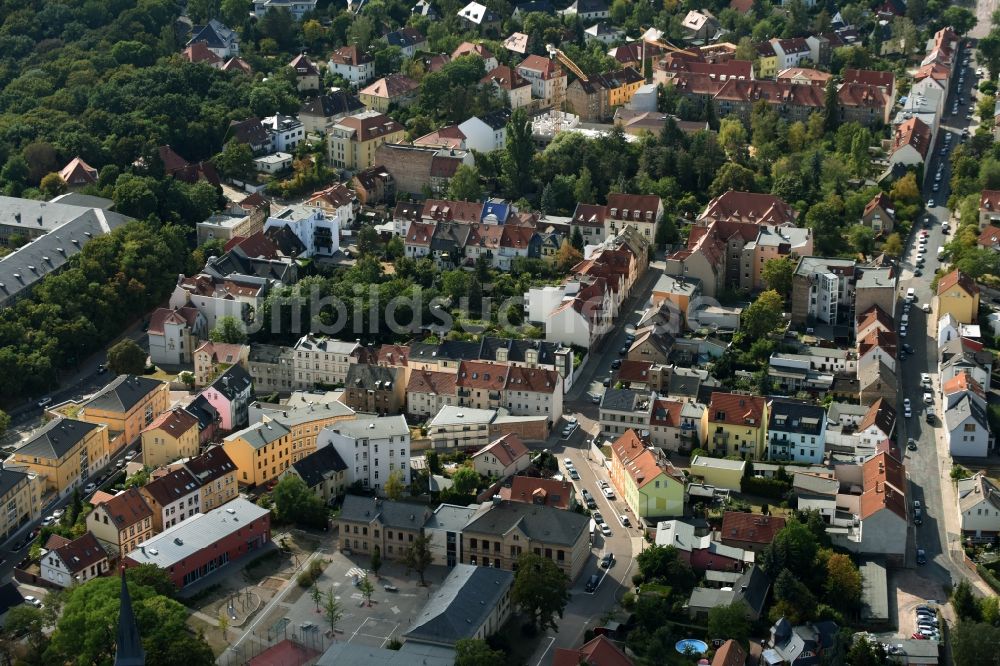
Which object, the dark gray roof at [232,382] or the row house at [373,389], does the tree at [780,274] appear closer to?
the row house at [373,389]

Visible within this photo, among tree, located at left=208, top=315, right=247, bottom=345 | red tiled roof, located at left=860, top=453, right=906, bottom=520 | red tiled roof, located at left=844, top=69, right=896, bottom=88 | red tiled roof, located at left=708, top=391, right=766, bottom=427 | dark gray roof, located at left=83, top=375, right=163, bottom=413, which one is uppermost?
red tiled roof, located at left=844, top=69, right=896, bottom=88

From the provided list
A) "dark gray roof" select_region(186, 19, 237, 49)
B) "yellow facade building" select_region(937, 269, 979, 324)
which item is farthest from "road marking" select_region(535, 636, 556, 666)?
"dark gray roof" select_region(186, 19, 237, 49)

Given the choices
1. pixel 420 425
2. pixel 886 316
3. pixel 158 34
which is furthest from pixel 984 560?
pixel 158 34

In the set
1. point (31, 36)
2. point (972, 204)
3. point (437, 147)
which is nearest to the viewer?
point (972, 204)

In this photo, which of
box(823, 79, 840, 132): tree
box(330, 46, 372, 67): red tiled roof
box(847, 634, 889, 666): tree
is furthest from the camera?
box(330, 46, 372, 67): red tiled roof

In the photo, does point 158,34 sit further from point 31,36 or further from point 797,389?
point 797,389

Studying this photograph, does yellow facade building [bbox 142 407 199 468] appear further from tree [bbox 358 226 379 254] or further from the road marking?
tree [bbox 358 226 379 254]

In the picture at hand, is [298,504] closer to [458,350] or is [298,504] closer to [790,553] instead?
[458,350]
